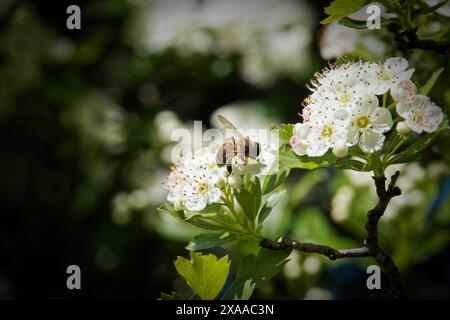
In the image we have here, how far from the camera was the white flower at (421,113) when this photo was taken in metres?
1.01

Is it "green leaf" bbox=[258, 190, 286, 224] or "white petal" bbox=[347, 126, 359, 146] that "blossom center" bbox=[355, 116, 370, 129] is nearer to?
"white petal" bbox=[347, 126, 359, 146]

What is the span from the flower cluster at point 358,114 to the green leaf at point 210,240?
0.23m

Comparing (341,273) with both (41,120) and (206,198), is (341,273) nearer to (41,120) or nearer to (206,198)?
(206,198)

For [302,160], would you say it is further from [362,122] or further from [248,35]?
[248,35]

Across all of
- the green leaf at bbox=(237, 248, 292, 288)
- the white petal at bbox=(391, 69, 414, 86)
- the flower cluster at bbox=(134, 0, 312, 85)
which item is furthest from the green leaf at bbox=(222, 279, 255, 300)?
the flower cluster at bbox=(134, 0, 312, 85)

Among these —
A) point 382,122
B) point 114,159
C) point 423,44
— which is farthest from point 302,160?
point 114,159

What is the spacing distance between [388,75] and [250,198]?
0.32 meters

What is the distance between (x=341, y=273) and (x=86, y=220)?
1.14m

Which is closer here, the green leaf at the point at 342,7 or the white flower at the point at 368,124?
the white flower at the point at 368,124

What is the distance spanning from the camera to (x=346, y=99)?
1028mm

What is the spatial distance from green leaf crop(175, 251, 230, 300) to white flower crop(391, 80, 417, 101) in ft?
1.34

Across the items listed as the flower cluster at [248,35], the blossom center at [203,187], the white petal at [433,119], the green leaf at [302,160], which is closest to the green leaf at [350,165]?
the green leaf at [302,160]

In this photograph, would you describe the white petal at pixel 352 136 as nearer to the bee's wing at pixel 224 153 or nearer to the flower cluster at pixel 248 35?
the bee's wing at pixel 224 153

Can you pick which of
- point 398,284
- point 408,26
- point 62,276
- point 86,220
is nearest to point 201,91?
point 86,220
